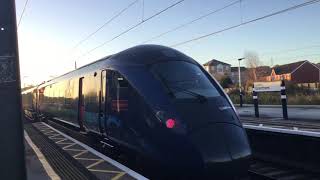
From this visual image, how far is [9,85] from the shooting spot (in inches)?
143

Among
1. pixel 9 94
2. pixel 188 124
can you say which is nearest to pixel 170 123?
pixel 188 124

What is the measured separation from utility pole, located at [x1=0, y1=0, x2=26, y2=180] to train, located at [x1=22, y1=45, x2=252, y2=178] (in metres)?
3.57

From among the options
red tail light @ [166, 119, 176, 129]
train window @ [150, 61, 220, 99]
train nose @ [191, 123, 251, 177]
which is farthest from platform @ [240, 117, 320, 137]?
red tail light @ [166, 119, 176, 129]

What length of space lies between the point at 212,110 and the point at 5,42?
14.7 ft

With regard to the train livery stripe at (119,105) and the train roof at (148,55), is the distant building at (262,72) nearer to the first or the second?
the train roof at (148,55)

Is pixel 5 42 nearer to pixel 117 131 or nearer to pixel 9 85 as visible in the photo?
pixel 9 85

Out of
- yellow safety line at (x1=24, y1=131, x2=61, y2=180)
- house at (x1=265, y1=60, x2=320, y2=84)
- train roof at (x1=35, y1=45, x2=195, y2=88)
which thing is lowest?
yellow safety line at (x1=24, y1=131, x2=61, y2=180)

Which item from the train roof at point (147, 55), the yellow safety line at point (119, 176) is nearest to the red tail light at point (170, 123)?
the yellow safety line at point (119, 176)

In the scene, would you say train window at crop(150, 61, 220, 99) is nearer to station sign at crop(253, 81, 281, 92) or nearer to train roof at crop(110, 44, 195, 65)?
train roof at crop(110, 44, 195, 65)

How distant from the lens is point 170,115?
725 cm

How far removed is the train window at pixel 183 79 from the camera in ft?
25.7

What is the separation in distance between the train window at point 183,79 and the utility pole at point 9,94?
13.9 ft

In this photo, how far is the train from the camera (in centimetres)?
686

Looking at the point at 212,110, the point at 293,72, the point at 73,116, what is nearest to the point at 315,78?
the point at 293,72
